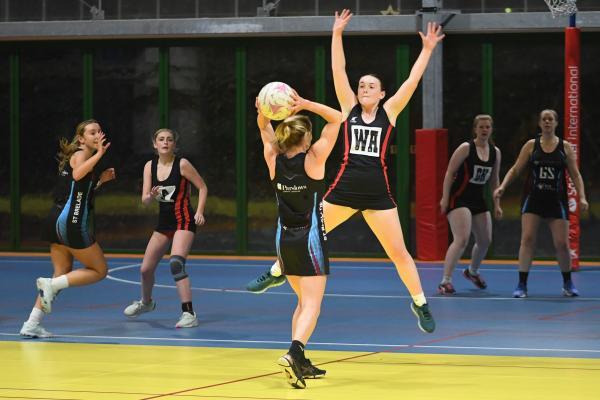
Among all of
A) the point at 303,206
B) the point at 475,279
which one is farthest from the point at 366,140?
the point at 475,279

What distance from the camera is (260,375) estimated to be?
9.67 metres

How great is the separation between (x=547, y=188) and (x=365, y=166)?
4582mm

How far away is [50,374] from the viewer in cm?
972

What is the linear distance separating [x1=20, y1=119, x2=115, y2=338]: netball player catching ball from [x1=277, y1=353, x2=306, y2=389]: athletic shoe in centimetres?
379

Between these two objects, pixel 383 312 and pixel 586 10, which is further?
pixel 586 10

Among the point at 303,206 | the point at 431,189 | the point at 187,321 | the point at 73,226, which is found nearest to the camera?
the point at 303,206

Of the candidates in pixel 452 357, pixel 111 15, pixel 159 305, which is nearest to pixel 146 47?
pixel 111 15

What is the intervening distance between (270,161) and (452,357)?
8.09 feet

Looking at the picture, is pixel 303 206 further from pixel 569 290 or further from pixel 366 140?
pixel 569 290

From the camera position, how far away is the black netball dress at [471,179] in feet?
52.2

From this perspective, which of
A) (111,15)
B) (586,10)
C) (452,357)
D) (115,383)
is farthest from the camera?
(111,15)

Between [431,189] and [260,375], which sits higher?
[431,189]

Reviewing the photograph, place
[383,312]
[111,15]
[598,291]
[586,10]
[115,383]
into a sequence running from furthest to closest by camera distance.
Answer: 1. [111,15]
2. [586,10]
3. [598,291]
4. [383,312]
5. [115,383]

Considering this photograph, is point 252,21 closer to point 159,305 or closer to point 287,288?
point 287,288
